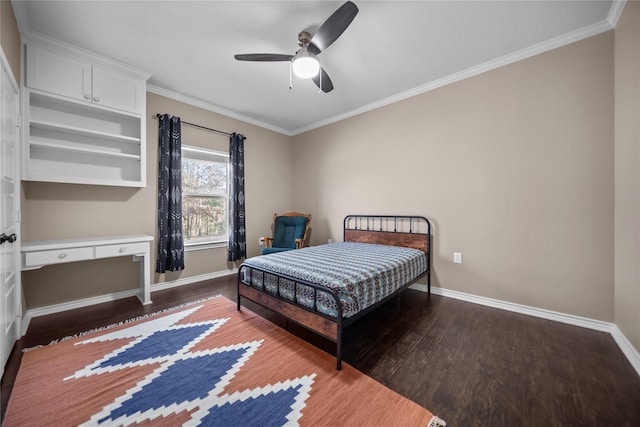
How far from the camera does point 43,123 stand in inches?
91.3

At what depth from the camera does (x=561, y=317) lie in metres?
2.30

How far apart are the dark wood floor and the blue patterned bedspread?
1.24 ft

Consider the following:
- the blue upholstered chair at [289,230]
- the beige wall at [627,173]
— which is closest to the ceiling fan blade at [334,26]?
the beige wall at [627,173]

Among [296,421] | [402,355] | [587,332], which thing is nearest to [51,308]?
[296,421]

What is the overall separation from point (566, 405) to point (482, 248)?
1637 millimetres

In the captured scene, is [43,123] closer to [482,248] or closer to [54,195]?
[54,195]

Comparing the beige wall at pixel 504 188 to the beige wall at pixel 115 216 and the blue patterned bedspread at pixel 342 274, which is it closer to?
the beige wall at pixel 115 216

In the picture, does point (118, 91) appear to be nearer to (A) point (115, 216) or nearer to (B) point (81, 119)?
(B) point (81, 119)

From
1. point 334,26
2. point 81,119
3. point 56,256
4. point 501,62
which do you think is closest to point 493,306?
point 501,62

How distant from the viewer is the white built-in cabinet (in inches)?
90.5

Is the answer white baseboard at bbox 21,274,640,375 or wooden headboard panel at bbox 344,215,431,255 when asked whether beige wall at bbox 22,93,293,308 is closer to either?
white baseboard at bbox 21,274,640,375

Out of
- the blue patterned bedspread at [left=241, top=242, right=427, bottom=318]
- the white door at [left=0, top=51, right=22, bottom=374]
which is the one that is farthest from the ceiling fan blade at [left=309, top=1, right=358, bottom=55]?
the white door at [left=0, top=51, right=22, bottom=374]

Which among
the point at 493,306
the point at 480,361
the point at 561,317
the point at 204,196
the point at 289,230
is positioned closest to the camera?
the point at 480,361

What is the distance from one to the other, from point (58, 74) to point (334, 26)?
9.08 feet
